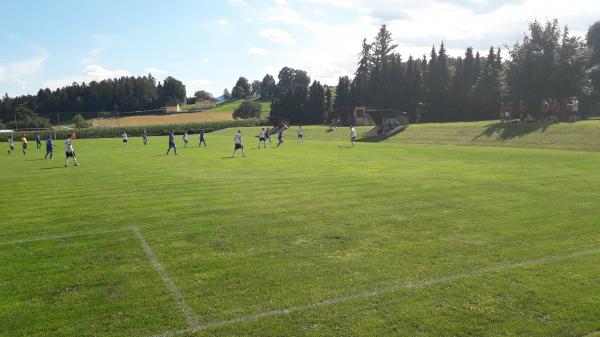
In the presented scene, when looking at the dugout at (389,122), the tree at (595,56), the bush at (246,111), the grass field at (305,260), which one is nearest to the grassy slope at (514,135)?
the dugout at (389,122)

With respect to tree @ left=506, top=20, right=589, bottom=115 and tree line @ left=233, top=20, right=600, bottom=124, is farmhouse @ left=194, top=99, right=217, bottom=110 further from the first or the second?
tree @ left=506, top=20, right=589, bottom=115

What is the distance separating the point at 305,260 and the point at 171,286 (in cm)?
249

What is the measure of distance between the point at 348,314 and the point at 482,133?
41.9 metres

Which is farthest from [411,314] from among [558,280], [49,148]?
[49,148]

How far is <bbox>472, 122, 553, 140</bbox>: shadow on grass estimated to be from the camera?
40.7 m

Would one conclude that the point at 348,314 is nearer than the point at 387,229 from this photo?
Yes

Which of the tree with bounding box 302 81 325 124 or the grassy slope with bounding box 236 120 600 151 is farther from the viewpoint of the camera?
the tree with bounding box 302 81 325 124

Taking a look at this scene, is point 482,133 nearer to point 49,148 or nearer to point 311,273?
point 49,148

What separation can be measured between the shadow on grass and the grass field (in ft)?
82.9

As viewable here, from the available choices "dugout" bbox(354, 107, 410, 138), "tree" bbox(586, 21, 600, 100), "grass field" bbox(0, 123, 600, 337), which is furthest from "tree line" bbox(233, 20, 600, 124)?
"grass field" bbox(0, 123, 600, 337)

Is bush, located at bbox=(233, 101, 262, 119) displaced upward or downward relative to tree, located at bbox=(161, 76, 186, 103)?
downward

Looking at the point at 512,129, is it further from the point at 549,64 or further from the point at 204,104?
the point at 204,104

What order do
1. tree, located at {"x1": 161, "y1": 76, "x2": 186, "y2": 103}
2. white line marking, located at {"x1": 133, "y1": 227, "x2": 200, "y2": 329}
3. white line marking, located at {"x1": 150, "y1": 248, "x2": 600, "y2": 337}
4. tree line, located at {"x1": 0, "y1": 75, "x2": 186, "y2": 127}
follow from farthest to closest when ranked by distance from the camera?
tree, located at {"x1": 161, "y1": 76, "x2": 186, "y2": 103} < tree line, located at {"x1": 0, "y1": 75, "x2": 186, "y2": 127} < white line marking, located at {"x1": 133, "y1": 227, "x2": 200, "y2": 329} < white line marking, located at {"x1": 150, "y1": 248, "x2": 600, "y2": 337}

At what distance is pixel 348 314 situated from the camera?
21.0 feet
